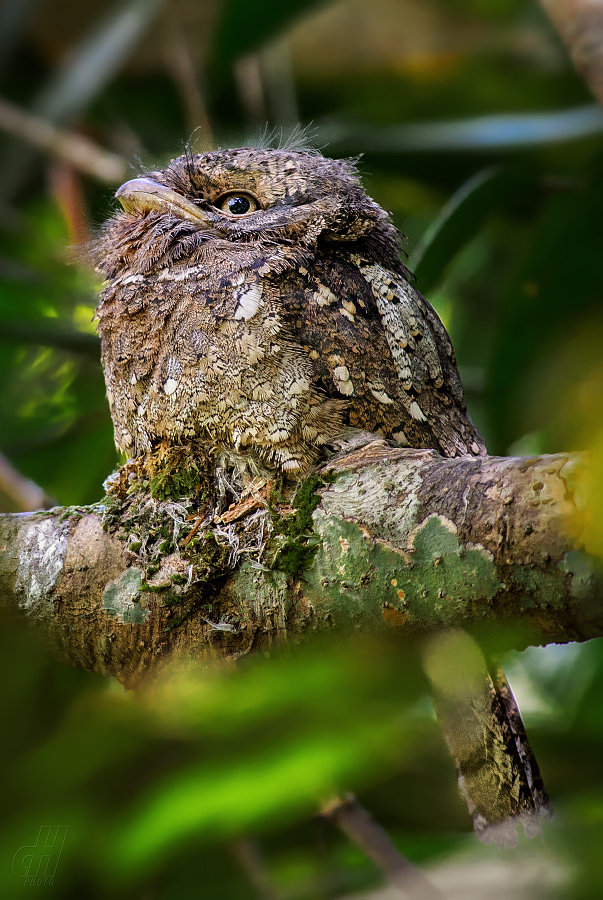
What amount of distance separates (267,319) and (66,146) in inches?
81.6

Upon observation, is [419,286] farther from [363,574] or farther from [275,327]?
[363,574]

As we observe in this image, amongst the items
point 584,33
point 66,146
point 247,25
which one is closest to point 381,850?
point 584,33

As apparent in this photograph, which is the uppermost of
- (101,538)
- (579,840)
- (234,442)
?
(234,442)

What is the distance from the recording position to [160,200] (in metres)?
2.30

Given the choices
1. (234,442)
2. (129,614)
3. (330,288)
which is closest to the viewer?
(129,614)

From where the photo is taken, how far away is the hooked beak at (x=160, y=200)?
90.6 inches

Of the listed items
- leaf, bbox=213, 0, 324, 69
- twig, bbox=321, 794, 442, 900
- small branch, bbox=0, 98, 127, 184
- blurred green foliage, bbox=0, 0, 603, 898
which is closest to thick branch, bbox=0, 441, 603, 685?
blurred green foliage, bbox=0, 0, 603, 898

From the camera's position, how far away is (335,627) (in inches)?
63.9

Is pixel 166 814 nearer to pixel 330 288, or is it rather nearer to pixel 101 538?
pixel 101 538

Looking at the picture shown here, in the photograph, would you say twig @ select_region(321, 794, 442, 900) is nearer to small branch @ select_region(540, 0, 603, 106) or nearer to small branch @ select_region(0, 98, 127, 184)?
small branch @ select_region(540, 0, 603, 106)

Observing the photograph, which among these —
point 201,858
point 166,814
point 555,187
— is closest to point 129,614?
point 201,858

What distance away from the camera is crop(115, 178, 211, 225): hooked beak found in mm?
2301

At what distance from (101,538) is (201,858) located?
1334 mm

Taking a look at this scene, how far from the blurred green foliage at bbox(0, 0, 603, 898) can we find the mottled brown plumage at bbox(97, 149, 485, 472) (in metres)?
0.34
